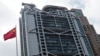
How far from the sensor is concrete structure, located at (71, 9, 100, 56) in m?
125

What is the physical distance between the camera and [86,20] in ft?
472

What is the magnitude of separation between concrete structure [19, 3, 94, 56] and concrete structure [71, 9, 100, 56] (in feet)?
25.3

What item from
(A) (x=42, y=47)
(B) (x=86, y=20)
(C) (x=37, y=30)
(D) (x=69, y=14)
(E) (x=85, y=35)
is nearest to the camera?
(A) (x=42, y=47)

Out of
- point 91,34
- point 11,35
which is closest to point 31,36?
point 91,34

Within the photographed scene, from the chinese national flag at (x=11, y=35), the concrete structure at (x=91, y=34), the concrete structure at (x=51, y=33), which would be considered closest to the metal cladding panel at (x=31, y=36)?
the concrete structure at (x=51, y=33)

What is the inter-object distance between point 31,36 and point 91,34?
44.8 metres

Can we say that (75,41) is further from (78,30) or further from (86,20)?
(86,20)

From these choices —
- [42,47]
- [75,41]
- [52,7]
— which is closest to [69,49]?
[75,41]

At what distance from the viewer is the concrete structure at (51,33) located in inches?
4220

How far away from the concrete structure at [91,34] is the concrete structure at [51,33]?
772 centimetres

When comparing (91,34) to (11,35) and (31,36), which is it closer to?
(31,36)

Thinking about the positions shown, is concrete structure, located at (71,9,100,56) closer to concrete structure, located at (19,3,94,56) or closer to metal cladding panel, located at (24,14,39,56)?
concrete structure, located at (19,3,94,56)

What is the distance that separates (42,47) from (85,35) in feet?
105

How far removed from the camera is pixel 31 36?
109688 mm
